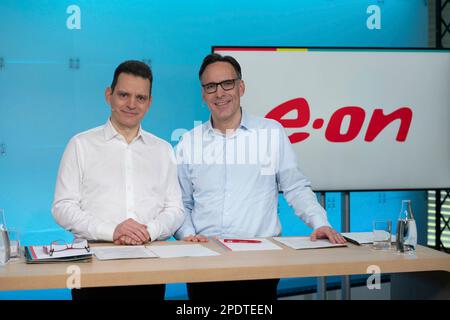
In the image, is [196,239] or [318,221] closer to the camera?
[196,239]

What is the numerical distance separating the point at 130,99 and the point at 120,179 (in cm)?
38

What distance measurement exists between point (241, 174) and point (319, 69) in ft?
4.60

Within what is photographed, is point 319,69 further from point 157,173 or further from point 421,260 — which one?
point 421,260

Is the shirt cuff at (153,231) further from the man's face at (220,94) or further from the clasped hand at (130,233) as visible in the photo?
the man's face at (220,94)

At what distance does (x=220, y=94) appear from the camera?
3.10 m

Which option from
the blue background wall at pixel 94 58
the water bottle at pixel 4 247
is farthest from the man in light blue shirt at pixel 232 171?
the blue background wall at pixel 94 58

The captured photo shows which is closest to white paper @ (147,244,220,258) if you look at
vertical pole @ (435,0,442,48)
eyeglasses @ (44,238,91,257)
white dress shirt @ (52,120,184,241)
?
white dress shirt @ (52,120,184,241)

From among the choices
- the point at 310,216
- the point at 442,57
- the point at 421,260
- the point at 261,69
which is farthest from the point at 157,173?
the point at 442,57

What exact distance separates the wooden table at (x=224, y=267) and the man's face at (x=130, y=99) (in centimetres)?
75

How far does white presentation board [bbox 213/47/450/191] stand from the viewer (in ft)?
13.7

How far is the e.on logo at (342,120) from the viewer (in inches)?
165

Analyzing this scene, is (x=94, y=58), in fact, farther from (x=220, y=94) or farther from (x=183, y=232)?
(x=183, y=232)

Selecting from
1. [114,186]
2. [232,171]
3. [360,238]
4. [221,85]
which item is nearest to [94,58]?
Result: [221,85]

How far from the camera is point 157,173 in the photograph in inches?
115
